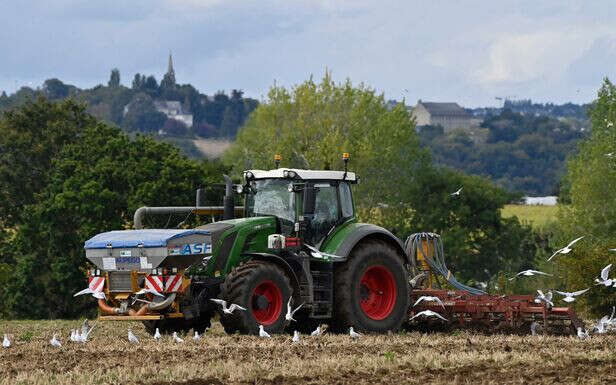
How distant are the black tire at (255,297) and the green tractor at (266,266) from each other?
0.01 metres

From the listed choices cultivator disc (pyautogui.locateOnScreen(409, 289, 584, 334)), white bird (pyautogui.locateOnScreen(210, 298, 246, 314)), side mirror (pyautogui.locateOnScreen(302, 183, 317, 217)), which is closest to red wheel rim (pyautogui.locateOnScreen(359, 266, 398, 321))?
cultivator disc (pyautogui.locateOnScreen(409, 289, 584, 334))

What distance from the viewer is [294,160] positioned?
7694 centimetres

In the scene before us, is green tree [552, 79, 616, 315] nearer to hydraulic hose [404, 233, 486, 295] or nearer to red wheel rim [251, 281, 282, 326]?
hydraulic hose [404, 233, 486, 295]

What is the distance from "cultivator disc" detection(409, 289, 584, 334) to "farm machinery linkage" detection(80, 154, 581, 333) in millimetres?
21

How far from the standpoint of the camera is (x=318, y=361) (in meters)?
15.7

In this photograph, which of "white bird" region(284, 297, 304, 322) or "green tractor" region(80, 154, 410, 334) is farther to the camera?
"white bird" region(284, 297, 304, 322)

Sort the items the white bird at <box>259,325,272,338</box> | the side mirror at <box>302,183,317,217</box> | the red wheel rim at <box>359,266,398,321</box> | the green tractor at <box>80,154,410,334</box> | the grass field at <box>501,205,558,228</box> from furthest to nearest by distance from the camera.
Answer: the grass field at <box>501,205,558,228</box>
the red wheel rim at <box>359,266,398,321</box>
the side mirror at <box>302,183,317,217</box>
the green tractor at <box>80,154,410,334</box>
the white bird at <box>259,325,272,338</box>

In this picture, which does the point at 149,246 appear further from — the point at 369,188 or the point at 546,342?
the point at 369,188

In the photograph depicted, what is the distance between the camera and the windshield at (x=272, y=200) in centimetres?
2036

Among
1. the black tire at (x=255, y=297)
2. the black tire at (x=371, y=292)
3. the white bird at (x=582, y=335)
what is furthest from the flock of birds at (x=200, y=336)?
the white bird at (x=582, y=335)

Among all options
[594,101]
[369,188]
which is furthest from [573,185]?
[369,188]

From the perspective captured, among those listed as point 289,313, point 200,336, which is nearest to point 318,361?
point 289,313

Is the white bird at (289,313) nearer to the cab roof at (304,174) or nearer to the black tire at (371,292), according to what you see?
the black tire at (371,292)

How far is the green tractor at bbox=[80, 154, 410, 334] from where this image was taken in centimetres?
1903
